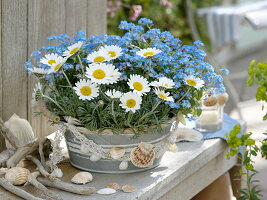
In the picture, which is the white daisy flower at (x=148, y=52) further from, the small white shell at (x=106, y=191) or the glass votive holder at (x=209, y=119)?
the glass votive holder at (x=209, y=119)

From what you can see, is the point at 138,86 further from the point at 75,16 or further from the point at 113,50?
the point at 75,16

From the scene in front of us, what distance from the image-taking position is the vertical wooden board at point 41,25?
1960mm

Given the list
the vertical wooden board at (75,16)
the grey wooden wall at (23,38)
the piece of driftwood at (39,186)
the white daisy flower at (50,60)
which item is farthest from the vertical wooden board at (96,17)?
the piece of driftwood at (39,186)

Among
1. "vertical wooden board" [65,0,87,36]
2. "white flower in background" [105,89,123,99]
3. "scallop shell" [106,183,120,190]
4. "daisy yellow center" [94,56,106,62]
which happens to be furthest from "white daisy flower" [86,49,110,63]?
"vertical wooden board" [65,0,87,36]

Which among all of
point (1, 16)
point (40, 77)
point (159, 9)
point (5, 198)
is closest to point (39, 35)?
point (1, 16)

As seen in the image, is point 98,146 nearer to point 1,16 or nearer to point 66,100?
point 66,100

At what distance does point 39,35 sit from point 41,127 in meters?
0.34

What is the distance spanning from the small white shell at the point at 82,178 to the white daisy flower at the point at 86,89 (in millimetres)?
238

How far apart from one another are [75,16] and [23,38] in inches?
14.2

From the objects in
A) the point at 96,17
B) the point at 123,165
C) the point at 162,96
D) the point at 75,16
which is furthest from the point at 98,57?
the point at 96,17

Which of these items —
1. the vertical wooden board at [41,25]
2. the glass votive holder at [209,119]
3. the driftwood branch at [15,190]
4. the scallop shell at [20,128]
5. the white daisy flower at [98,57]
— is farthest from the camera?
the glass votive holder at [209,119]

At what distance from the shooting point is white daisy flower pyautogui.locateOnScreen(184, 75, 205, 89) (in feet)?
5.31

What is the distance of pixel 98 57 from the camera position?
1.59 metres

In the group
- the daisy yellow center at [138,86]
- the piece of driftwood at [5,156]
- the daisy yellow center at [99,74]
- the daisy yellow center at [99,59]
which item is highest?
the daisy yellow center at [99,59]
